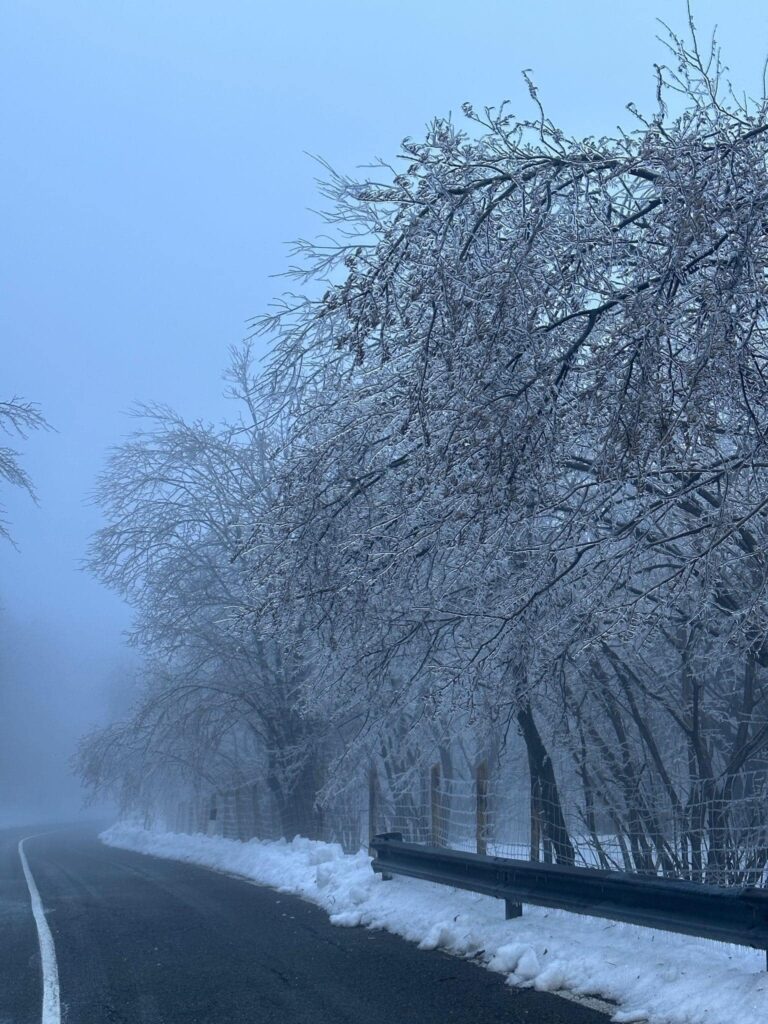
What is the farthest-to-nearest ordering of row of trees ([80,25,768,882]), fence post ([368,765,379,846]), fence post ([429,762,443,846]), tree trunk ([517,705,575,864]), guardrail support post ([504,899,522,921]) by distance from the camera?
fence post ([368,765,379,846])
fence post ([429,762,443,846])
tree trunk ([517,705,575,864])
guardrail support post ([504,899,522,921])
row of trees ([80,25,768,882])

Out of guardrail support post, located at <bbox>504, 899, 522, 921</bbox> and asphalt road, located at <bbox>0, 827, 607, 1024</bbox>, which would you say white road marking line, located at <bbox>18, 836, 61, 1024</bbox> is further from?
guardrail support post, located at <bbox>504, 899, 522, 921</bbox>

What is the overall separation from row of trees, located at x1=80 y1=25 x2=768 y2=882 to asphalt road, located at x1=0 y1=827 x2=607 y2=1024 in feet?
6.76

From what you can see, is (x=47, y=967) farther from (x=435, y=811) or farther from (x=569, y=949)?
(x=435, y=811)

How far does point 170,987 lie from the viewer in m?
8.03

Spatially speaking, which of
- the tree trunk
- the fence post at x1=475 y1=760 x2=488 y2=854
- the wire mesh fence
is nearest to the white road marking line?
the wire mesh fence

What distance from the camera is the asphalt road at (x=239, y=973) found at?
6969 millimetres

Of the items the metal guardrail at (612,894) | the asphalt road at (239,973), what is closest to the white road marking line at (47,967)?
the asphalt road at (239,973)

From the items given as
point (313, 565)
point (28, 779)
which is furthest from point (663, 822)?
point (28, 779)

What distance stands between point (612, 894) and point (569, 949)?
1.64ft

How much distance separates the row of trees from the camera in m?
5.91

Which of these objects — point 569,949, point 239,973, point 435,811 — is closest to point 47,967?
point 239,973

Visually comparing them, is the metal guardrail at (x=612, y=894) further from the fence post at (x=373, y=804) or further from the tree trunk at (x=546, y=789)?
the fence post at (x=373, y=804)

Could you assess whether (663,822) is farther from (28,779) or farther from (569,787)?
(28,779)

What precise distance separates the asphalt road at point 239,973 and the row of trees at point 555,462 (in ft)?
6.76
